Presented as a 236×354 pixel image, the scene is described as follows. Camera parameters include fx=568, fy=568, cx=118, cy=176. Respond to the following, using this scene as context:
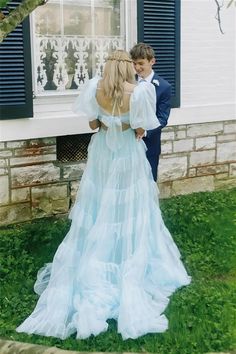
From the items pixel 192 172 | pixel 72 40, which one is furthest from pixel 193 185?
pixel 72 40

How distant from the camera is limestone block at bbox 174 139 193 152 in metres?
6.71

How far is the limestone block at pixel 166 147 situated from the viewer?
259 inches

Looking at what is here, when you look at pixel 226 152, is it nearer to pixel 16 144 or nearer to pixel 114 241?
pixel 16 144

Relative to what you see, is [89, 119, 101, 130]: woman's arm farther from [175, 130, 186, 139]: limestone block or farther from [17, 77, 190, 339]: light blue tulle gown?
[175, 130, 186, 139]: limestone block

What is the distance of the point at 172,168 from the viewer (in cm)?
673

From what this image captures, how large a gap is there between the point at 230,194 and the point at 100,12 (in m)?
2.76

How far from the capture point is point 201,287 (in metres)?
4.54

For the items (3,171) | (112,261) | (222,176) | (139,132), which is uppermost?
(139,132)

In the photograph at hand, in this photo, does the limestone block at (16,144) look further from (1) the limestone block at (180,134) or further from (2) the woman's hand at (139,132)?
(1) the limestone block at (180,134)

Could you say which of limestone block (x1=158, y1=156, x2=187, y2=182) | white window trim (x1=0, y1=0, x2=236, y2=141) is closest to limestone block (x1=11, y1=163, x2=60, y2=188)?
white window trim (x1=0, y1=0, x2=236, y2=141)

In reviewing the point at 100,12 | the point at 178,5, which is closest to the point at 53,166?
the point at 100,12

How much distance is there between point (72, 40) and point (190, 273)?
2.72 m

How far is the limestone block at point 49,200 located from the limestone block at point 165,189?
4.13 feet

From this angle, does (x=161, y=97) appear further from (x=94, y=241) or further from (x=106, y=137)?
(x=94, y=241)
